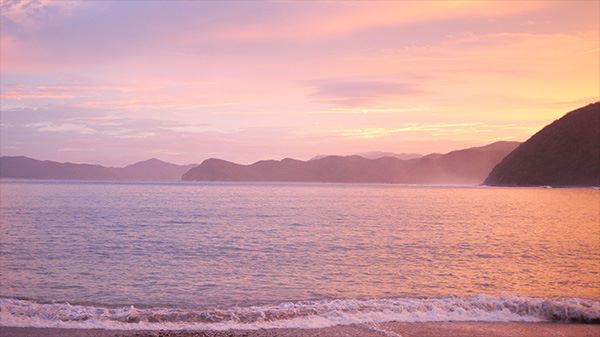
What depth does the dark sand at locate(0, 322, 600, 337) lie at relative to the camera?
12.4 m

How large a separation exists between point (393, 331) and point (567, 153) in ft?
632

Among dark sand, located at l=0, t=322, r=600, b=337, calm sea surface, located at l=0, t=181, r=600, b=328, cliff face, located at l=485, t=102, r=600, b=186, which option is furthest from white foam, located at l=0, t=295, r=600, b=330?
cliff face, located at l=485, t=102, r=600, b=186

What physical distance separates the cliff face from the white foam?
570 ft

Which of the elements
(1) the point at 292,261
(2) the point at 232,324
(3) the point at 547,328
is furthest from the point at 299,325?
Answer: (1) the point at 292,261

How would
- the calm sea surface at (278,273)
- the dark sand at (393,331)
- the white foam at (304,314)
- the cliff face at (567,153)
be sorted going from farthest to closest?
the cliff face at (567,153), the calm sea surface at (278,273), the white foam at (304,314), the dark sand at (393,331)

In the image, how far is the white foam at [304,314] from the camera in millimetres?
13531

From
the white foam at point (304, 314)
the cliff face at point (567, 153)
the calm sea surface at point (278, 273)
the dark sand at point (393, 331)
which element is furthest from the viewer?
the cliff face at point (567, 153)

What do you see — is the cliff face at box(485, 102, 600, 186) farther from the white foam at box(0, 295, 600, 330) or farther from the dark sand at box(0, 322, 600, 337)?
the dark sand at box(0, 322, 600, 337)

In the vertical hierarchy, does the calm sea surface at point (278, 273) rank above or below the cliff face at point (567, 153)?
below

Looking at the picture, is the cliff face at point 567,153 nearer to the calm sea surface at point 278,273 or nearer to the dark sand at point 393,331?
the calm sea surface at point 278,273

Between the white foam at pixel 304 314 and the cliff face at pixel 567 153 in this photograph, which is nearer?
the white foam at pixel 304 314

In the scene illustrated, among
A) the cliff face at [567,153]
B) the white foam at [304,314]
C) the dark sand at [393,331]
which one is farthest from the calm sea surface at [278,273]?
the cliff face at [567,153]

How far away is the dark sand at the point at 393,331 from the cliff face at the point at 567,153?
576ft

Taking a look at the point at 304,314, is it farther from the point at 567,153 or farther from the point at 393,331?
the point at 567,153
